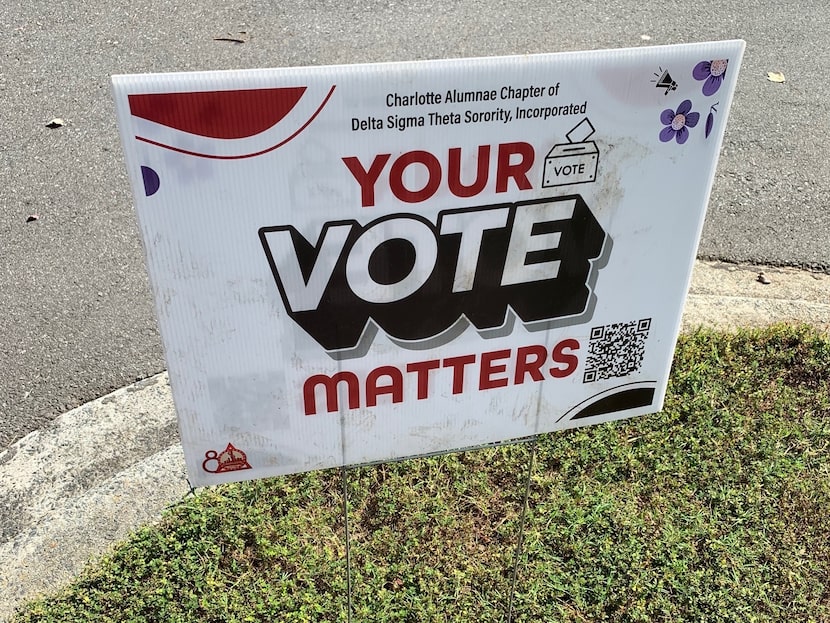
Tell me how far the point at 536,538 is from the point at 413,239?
64.0 inches

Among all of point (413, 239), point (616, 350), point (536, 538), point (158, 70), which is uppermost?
point (413, 239)

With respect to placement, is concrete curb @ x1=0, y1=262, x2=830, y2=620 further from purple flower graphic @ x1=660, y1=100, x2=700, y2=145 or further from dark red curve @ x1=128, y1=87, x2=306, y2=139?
purple flower graphic @ x1=660, y1=100, x2=700, y2=145

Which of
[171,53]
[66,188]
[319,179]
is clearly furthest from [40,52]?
[319,179]

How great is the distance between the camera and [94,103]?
5.36m

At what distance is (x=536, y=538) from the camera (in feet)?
9.46

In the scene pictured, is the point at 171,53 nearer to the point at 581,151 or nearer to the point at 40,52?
the point at 40,52

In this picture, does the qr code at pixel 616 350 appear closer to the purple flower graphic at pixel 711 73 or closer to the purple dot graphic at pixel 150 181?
the purple flower graphic at pixel 711 73

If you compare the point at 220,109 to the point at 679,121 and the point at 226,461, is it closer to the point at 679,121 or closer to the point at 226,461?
the point at 226,461

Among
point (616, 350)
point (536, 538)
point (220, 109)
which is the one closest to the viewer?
point (220, 109)

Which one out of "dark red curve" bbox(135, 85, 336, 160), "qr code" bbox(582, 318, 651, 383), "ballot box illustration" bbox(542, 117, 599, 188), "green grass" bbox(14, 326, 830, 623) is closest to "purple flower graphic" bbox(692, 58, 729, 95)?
"ballot box illustration" bbox(542, 117, 599, 188)

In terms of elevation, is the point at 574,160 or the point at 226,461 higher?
the point at 574,160

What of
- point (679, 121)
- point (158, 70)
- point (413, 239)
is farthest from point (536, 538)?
point (158, 70)

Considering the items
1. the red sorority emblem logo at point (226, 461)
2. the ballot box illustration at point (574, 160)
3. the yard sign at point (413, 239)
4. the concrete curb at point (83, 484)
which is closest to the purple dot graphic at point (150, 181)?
the yard sign at point (413, 239)

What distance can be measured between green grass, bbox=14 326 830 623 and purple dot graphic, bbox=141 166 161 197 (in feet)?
5.53
